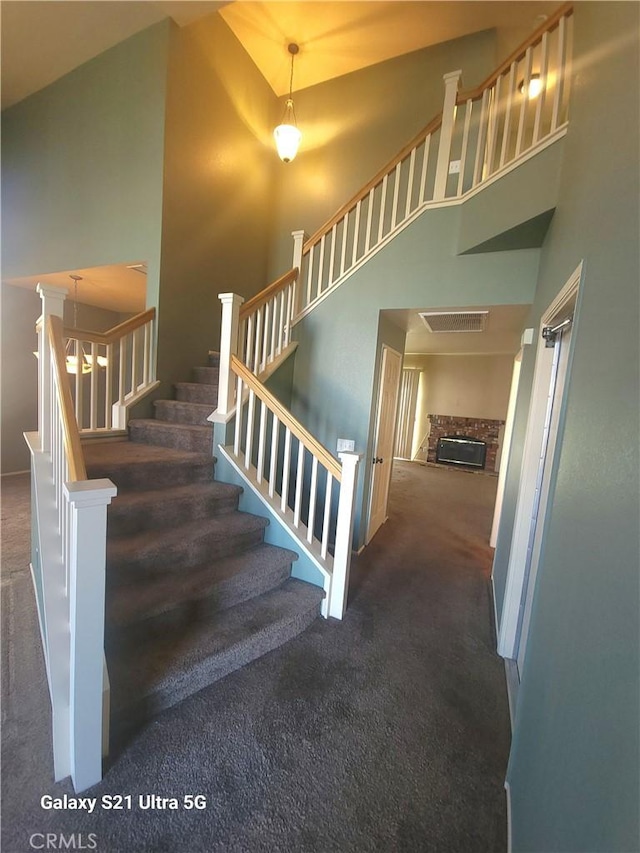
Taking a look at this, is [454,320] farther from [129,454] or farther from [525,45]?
[129,454]

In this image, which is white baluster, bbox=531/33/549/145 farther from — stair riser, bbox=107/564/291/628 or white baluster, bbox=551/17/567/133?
stair riser, bbox=107/564/291/628

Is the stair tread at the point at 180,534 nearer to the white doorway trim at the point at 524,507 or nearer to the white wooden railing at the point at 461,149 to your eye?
the white doorway trim at the point at 524,507

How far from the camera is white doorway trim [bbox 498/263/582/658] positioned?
2.06 metres

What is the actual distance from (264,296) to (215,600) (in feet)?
8.03

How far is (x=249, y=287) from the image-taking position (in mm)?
4570

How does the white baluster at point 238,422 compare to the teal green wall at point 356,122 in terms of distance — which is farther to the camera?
the teal green wall at point 356,122

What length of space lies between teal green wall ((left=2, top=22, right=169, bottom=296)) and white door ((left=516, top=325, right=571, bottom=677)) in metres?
3.41

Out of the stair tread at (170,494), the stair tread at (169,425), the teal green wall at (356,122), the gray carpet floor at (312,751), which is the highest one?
the teal green wall at (356,122)

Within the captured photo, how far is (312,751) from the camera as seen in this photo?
1.47m

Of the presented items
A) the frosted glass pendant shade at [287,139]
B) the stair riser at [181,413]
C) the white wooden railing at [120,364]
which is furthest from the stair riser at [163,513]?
the frosted glass pendant shade at [287,139]

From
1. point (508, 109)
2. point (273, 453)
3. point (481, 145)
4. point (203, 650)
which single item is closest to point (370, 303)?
point (481, 145)

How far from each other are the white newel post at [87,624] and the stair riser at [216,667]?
184 mm

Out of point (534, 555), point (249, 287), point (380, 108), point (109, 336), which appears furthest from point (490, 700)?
point (380, 108)

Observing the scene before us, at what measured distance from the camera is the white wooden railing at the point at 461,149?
218cm
